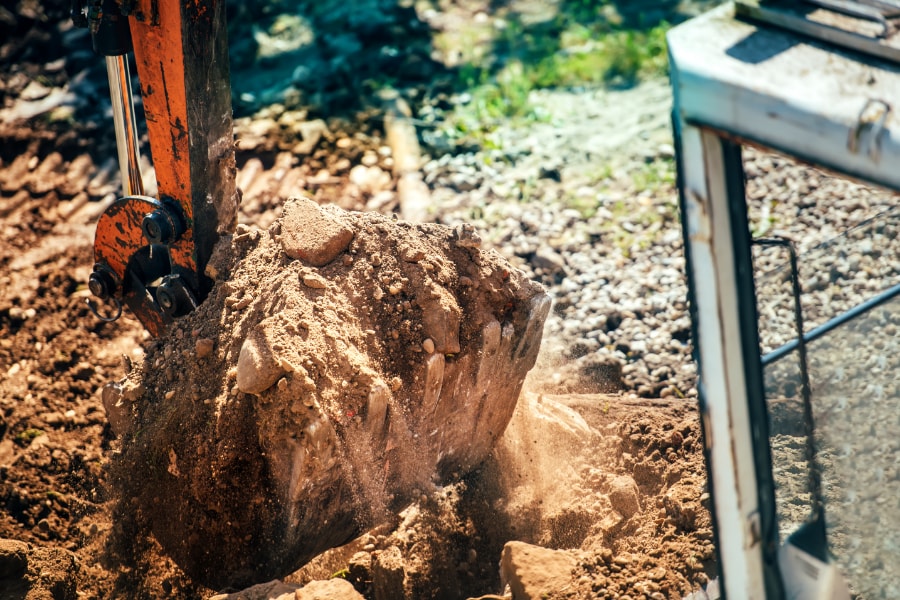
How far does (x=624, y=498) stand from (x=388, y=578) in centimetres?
93

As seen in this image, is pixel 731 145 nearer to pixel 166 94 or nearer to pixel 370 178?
pixel 166 94

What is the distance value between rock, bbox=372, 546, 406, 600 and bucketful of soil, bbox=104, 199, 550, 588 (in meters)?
0.17

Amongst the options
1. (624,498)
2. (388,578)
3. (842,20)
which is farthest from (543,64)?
(842,20)

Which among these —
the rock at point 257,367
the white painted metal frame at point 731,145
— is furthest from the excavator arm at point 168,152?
the white painted metal frame at point 731,145

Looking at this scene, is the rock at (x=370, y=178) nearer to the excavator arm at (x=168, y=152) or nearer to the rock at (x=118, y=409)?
the excavator arm at (x=168, y=152)

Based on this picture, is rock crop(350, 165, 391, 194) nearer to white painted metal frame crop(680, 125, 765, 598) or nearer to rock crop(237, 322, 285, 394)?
rock crop(237, 322, 285, 394)

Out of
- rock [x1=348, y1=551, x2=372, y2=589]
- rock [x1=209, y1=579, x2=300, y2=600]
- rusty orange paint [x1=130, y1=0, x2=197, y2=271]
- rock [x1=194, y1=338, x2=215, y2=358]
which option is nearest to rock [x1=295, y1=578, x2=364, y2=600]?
rock [x1=209, y1=579, x2=300, y2=600]

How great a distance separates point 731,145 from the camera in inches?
52.9

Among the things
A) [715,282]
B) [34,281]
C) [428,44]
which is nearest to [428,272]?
[715,282]

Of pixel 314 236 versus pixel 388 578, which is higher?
pixel 314 236

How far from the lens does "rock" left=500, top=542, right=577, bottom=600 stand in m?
2.80

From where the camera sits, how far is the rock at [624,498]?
319 centimetres

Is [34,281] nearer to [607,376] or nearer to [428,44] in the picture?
[607,376]

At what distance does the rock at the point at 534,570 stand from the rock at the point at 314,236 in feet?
4.01
